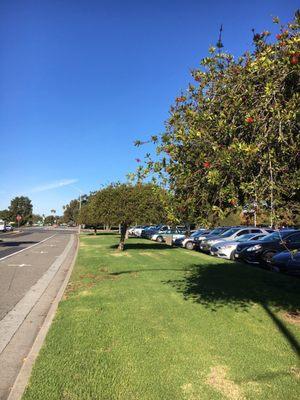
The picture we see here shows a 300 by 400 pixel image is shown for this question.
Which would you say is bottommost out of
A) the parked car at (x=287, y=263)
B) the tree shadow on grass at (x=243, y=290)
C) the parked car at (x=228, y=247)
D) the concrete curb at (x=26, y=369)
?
the concrete curb at (x=26, y=369)

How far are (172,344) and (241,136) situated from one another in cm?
308

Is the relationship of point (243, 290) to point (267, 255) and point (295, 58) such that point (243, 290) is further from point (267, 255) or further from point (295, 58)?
point (267, 255)

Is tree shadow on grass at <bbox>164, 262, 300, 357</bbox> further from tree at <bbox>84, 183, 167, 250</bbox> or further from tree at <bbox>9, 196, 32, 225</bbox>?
tree at <bbox>9, 196, 32, 225</bbox>

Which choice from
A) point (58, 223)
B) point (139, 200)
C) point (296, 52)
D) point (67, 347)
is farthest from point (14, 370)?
point (58, 223)

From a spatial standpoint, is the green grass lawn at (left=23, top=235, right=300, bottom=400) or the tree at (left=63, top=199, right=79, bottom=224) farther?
the tree at (left=63, top=199, right=79, bottom=224)

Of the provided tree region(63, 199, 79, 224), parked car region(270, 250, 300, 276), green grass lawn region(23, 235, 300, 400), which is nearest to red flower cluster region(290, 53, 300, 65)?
green grass lawn region(23, 235, 300, 400)

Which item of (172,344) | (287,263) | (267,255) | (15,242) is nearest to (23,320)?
(172,344)

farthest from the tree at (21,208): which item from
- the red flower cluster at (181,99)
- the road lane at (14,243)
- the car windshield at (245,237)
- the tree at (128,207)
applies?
the red flower cluster at (181,99)

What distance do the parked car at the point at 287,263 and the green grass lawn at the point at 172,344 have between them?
1573 mm

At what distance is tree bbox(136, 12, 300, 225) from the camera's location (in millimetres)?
5617

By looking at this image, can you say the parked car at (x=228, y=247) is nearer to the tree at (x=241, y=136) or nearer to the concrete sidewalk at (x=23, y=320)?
the concrete sidewalk at (x=23, y=320)

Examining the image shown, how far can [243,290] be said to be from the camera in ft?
35.7

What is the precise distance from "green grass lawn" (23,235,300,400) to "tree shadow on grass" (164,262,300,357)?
0.03 metres

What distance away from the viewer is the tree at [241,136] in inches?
221
